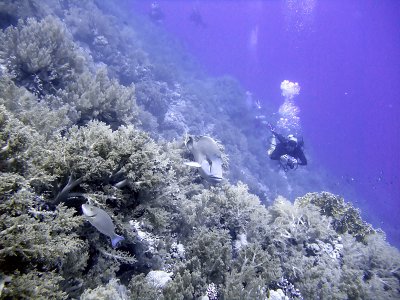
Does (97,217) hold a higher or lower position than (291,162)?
lower

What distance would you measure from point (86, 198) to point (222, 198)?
2702mm

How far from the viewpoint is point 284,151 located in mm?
9539

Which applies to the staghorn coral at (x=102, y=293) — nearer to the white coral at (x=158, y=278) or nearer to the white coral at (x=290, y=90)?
the white coral at (x=158, y=278)

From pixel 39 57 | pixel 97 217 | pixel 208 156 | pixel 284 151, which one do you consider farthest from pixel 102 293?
pixel 284 151

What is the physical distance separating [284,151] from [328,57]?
162516 millimetres

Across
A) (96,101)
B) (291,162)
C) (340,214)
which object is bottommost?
(96,101)

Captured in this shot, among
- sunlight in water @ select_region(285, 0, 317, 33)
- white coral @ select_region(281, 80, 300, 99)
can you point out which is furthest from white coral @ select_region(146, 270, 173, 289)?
sunlight in water @ select_region(285, 0, 317, 33)

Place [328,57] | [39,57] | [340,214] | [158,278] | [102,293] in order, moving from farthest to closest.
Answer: [328,57] < [340,214] < [39,57] < [158,278] < [102,293]

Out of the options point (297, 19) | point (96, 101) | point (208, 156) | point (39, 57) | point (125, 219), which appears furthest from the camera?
point (297, 19)

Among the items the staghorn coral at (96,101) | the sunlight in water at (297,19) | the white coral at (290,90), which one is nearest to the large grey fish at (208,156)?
the staghorn coral at (96,101)

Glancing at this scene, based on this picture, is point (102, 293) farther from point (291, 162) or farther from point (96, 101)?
point (291, 162)

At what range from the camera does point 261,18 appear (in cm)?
17138

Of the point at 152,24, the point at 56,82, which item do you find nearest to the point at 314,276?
the point at 56,82

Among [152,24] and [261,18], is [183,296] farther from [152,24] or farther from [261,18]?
[261,18]
